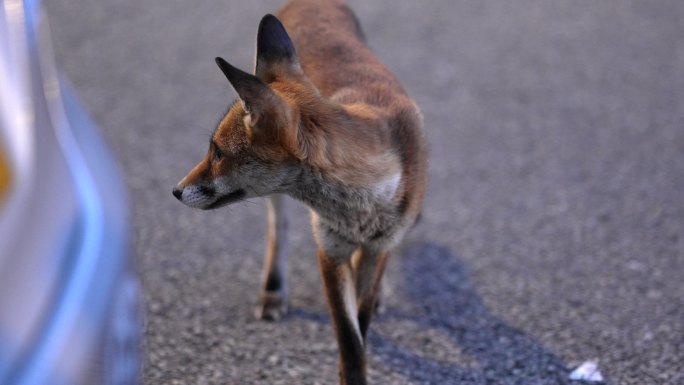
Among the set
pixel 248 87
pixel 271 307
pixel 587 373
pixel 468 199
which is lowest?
pixel 587 373

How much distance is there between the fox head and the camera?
3.64 meters

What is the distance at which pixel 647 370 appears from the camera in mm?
4332

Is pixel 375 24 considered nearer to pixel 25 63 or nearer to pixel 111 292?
pixel 25 63

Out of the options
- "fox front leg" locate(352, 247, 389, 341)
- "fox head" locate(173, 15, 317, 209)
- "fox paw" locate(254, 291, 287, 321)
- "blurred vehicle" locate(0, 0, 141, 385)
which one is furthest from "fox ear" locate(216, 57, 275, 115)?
"fox paw" locate(254, 291, 287, 321)

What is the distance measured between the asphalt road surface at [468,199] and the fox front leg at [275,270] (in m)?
0.08

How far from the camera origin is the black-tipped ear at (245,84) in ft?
11.4

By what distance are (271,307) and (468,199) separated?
2.00 metres

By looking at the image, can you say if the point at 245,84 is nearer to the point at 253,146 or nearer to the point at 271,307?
the point at 253,146

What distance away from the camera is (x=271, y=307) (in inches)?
201

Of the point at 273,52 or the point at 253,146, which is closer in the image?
the point at 253,146

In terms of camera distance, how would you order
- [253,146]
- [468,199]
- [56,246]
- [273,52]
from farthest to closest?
[468,199]
[273,52]
[253,146]
[56,246]

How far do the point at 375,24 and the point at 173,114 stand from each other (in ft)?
8.90

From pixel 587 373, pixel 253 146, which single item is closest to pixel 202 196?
pixel 253 146

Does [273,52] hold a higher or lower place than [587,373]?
higher
